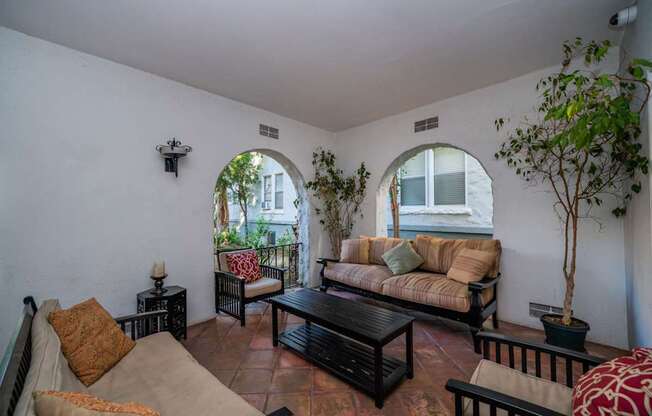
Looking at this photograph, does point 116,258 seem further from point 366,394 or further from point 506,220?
point 506,220

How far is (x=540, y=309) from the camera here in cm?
316

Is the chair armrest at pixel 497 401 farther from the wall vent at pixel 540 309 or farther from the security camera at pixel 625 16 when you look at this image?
the security camera at pixel 625 16

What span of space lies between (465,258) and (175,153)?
11.8ft

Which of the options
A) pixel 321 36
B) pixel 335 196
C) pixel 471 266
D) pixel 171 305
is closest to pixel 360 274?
pixel 471 266

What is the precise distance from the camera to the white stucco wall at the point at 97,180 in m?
2.37

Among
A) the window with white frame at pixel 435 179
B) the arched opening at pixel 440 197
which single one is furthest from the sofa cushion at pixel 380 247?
the window with white frame at pixel 435 179

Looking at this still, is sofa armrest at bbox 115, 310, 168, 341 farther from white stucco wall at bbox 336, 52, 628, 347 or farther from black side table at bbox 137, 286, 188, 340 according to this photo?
white stucco wall at bbox 336, 52, 628, 347

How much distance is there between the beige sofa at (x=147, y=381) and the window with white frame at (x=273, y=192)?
22.1 feet

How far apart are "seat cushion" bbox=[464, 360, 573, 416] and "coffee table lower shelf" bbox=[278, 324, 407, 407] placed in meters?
0.75

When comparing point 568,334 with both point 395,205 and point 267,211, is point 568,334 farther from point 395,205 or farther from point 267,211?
point 267,211

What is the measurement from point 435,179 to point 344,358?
506 centimetres

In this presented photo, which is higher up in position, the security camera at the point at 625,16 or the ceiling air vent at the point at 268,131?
the security camera at the point at 625,16

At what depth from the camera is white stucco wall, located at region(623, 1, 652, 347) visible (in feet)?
6.05

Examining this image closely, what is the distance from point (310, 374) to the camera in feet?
7.78
